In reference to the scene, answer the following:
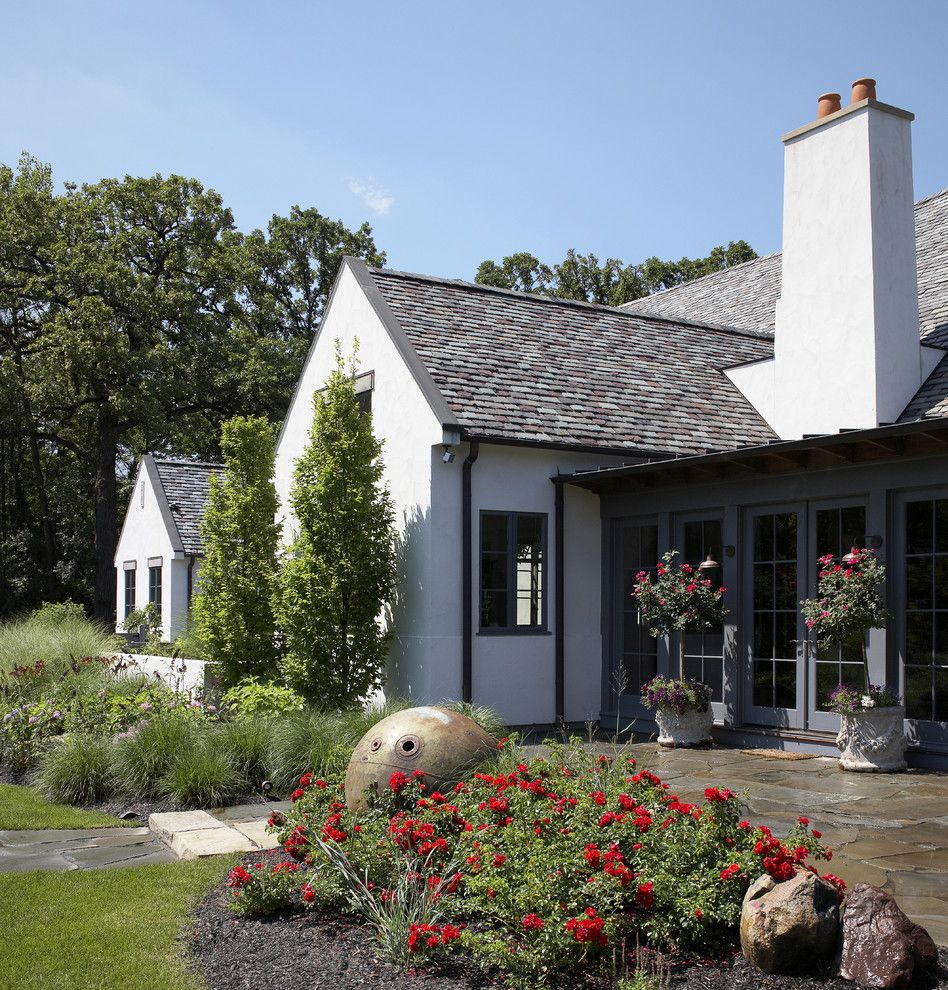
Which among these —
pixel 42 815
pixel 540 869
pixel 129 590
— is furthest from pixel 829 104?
pixel 129 590

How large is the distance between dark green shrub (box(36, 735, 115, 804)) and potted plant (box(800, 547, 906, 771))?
21.9 ft

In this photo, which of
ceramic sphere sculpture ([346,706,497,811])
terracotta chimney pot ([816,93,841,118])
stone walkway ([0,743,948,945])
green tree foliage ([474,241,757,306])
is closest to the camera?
stone walkway ([0,743,948,945])

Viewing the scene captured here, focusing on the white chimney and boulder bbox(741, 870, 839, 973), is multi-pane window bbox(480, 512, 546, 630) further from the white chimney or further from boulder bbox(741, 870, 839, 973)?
boulder bbox(741, 870, 839, 973)

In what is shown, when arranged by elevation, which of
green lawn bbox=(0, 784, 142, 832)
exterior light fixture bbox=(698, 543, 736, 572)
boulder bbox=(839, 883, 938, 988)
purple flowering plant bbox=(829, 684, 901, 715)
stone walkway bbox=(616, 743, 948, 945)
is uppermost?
exterior light fixture bbox=(698, 543, 736, 572)

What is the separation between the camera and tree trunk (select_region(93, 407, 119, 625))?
30.8m

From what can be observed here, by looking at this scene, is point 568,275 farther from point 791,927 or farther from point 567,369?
point 791,927

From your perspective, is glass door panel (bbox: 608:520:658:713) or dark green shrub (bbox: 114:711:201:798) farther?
glass door panel (bbox: 608:520:658:713)

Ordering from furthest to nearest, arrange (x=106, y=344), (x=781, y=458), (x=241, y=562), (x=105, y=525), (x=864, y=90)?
(x=105, y=525) < (x=106, y=344) < (x=241, y=562) < (x=864, y=90) < (x=781, y=458)

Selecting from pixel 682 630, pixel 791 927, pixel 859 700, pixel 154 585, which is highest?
pixel 154 585

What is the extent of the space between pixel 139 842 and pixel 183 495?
63.7 feet

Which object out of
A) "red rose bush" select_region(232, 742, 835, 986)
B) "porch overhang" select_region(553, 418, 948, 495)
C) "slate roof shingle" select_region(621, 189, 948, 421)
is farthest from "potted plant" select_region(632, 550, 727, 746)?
"red rose bush" select_region(232, 742, 835, 986)

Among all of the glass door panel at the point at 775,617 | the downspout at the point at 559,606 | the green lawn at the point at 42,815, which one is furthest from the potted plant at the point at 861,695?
the green lawn at the point at 42,815

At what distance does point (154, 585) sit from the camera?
25969mm

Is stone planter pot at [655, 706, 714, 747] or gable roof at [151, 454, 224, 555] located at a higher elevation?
gable roof at [151, 454, 224, 555]
